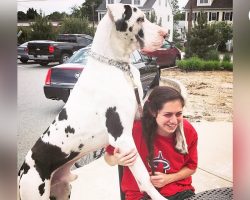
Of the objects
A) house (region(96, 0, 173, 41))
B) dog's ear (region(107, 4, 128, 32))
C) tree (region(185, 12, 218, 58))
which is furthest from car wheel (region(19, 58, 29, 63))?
tree (region(185, 12, 218, 58))

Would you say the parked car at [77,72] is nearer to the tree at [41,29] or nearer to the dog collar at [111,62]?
the dog collar at [111,62]

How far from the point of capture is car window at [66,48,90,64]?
7.94 feet

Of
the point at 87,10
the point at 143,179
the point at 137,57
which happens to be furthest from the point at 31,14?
the point at 143,179

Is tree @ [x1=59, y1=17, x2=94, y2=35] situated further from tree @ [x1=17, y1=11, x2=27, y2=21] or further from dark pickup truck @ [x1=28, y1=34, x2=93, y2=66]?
tree @ [x1=17, y1=11, x2=27, y2=21]

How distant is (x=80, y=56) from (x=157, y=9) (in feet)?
1.73

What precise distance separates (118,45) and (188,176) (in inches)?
35.3

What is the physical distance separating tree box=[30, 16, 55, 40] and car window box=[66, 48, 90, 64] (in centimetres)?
24

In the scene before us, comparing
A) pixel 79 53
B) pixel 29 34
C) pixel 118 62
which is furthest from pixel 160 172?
pixel 29 34

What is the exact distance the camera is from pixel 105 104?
2369 mm

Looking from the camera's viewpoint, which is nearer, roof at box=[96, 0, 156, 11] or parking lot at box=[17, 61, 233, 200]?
roof at box=[96, 0, 156, 11]

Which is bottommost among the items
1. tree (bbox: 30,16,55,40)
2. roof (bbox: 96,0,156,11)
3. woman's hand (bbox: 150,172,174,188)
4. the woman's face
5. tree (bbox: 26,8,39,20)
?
woman's hand (bbox: 150,172,174,188)

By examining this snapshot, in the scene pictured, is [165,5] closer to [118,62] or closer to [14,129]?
[118,62]

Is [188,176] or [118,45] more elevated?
[118,45]

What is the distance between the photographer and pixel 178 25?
2484 mm
